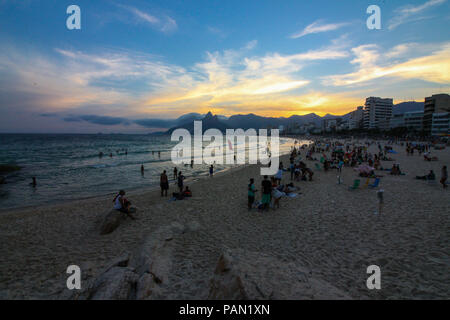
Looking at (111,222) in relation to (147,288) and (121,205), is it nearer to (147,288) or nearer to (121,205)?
(121,205)

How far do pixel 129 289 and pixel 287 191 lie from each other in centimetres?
988

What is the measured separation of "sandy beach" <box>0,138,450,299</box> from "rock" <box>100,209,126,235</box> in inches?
12.4

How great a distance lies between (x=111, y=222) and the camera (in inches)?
318

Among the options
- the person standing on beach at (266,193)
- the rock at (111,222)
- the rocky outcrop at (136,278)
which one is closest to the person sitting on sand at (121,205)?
the rock at (111,222)

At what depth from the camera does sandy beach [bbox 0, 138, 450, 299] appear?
4.45 metres

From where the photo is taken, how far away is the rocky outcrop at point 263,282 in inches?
132

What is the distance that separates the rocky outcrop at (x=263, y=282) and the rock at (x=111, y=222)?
564 cm

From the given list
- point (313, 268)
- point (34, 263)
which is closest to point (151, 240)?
point (34, 263)

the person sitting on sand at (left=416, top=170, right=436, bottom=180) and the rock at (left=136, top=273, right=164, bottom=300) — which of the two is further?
the person sitting on sand at (left=416, top=170, right=436, bottom=180)

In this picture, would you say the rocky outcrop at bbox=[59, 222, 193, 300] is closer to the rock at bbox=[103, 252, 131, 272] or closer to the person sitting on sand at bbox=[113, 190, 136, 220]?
the rock at bbox=[103, 252, 131, 272]

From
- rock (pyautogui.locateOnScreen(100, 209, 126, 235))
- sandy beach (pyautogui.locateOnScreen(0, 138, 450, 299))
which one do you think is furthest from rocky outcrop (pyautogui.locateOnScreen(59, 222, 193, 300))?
rock (pyautogui.locateOnScreen(100, 209, 126, 235))

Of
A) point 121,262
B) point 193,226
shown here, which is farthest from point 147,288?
point 193,226

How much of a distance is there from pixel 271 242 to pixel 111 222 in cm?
600

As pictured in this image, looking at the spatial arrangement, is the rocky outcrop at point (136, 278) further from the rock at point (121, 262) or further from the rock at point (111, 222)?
the rock at point (111, 222)
